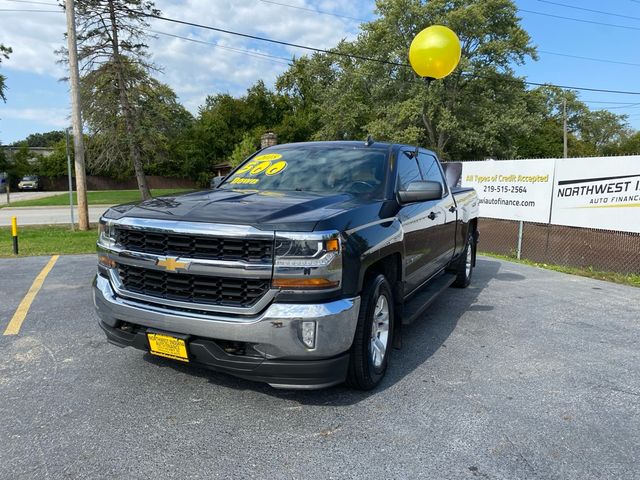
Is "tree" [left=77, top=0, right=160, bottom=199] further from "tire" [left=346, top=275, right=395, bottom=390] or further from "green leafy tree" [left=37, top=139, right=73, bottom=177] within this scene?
"green leafy tree" [left=37, top=139, right=73, bottom=177]

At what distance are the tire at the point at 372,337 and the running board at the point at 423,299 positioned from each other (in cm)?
36

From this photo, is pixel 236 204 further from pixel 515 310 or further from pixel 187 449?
pixel 515 310

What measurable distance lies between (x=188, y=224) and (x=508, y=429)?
7.94 feet

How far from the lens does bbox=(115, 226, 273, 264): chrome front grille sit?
279cm

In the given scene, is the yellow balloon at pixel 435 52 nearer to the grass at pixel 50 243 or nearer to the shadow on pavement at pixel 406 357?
the shadow on pavement at pixel 406 357

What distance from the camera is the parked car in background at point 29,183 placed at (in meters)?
52.3

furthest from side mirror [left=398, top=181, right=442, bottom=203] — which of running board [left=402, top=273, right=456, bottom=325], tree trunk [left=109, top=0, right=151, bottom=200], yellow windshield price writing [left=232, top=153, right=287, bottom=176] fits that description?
tree trunk [left=109, top=0, right=151, bottom=200]

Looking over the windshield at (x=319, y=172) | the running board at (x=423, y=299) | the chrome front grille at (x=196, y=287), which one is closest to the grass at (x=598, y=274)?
the running board at (x=423, y=299)

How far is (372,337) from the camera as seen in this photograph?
339 cm

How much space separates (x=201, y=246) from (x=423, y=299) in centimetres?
261

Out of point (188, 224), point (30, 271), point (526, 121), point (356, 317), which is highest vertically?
point (526, 121)

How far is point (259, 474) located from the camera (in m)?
2.47

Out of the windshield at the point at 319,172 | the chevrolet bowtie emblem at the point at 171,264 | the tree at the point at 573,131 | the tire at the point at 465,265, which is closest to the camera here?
the chevrolet bowtie emblem at the point at 171,264

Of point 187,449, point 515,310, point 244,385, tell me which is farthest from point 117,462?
point 515,310
